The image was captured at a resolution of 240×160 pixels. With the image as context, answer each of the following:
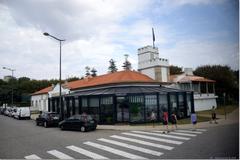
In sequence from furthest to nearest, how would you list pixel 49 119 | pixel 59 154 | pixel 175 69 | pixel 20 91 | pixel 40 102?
pixel 20 91, pixel 175 69, pixel 40 102, pixel 49 119, pixel 59 154

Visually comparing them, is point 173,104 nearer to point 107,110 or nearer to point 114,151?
point 107,110

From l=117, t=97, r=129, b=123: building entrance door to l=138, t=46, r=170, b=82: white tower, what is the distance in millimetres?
11763

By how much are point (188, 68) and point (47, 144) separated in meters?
40.5

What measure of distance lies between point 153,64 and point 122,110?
547 inches

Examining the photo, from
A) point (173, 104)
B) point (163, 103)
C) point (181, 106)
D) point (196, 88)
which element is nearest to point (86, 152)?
point (163, 103)

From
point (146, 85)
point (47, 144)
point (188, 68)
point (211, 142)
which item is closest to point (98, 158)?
point (47, 144)

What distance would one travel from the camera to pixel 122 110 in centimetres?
2523

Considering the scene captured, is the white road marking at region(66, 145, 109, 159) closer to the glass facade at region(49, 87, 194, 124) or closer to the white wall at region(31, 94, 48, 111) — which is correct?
the glass facade at region(49, 87, 194, 124)

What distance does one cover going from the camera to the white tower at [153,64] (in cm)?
3634

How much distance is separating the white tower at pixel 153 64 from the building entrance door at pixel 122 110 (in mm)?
11763

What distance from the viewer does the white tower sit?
3634cm

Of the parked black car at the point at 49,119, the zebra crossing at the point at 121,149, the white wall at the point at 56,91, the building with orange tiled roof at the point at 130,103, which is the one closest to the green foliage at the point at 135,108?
the building with orange tiled roof at the point at 130,103

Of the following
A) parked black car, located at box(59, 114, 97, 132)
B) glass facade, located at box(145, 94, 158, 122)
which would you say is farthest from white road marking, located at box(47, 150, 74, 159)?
glass facade, located at box(145, 94, 158, 122)

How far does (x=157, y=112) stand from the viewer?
24875 mm
